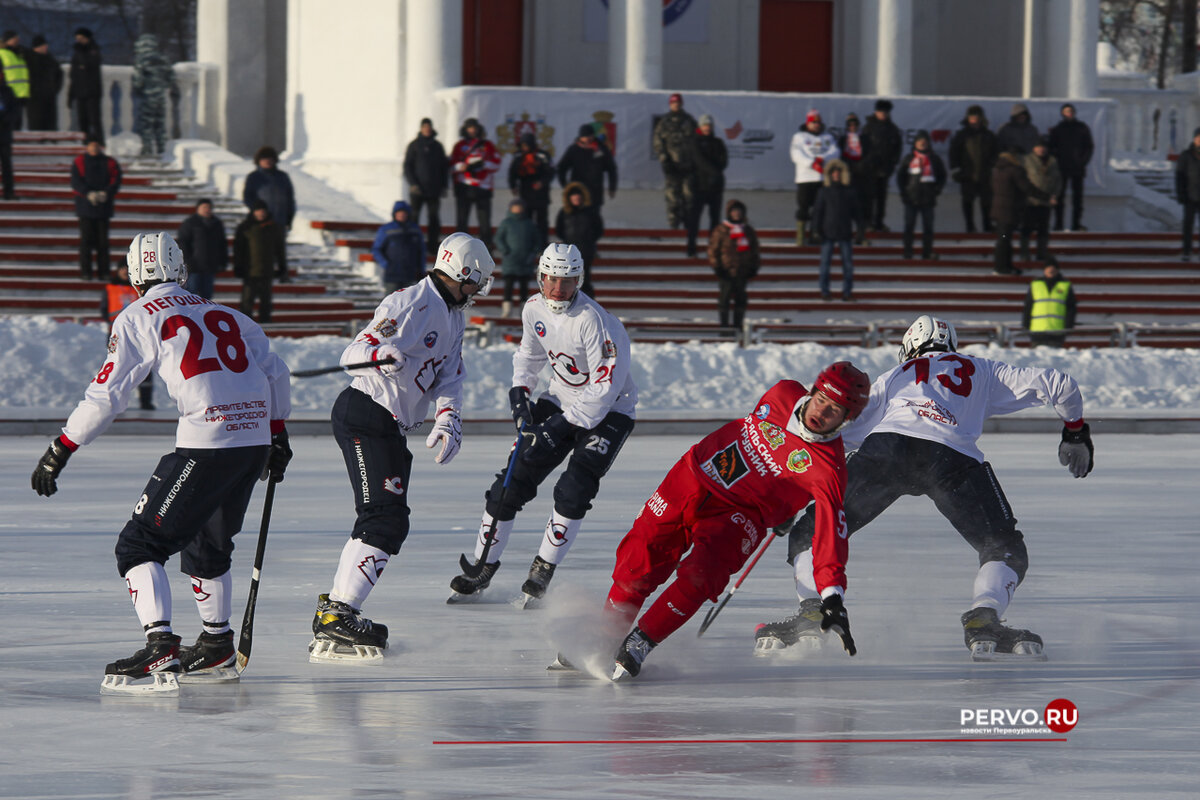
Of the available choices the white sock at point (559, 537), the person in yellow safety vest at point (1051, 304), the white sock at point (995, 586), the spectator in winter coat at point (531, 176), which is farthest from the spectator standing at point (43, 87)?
the white sock at point (995, 586)

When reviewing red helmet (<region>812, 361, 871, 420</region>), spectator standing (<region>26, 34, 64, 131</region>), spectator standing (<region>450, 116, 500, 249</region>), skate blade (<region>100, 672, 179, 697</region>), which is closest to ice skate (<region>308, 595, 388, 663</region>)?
skate blade (<region>100, 672, 179, 697</region>)

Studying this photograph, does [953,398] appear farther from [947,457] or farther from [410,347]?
[410,347]

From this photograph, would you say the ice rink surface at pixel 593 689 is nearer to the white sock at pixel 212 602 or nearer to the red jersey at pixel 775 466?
the white sock at pixel 212 602

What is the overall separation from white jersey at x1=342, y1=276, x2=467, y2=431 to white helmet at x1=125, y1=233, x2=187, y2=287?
973mm

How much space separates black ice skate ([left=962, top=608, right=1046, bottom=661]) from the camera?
23.5 ft

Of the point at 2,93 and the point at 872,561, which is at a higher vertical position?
the point at 2,93

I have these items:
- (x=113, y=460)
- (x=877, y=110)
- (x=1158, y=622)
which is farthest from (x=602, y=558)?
(x=877, y=110)

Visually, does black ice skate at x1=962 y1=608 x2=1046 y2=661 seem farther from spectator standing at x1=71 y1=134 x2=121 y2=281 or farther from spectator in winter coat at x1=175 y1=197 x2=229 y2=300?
spectator standing at x1=71 y1=134 x2=121 y2=281

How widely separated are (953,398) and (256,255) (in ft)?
42.9

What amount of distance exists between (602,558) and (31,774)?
176 inches

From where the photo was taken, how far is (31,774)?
17.5ft

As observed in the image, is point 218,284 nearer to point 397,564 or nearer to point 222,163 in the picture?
point 222,163

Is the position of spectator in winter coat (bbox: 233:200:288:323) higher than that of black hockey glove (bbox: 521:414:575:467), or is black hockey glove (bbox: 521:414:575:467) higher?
spectator in winter coat (bbox: 233:200:288:323)

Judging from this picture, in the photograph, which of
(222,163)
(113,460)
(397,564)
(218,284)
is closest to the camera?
(397,564)
